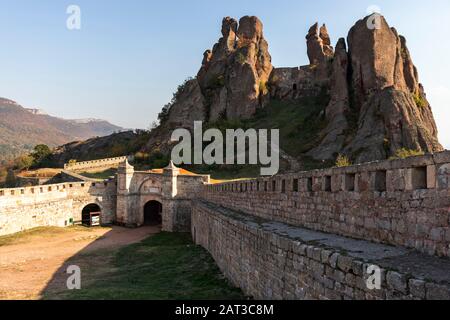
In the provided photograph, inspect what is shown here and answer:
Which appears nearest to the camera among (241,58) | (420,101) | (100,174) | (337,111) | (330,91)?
(420,101)

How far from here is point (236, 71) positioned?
168ft

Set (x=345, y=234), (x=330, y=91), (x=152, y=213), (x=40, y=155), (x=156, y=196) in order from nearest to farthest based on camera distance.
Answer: (x=345, y=234)
(x=156, y=196)
(x=152, y=213)
(x=330, y=91)
(x=40, y=155)

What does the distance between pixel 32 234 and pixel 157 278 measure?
16069mm

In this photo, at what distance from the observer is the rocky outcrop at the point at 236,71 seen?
50.8m

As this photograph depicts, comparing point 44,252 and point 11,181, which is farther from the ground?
point 11,181

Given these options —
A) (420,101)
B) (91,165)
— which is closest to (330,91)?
(420,101)

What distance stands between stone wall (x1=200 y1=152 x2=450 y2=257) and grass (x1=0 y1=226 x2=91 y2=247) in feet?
64.4

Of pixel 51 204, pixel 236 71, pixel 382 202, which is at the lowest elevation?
pixel 51 204

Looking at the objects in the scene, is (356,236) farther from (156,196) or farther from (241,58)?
(241,58)

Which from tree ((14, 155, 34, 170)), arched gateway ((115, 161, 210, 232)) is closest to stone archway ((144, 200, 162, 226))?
arched gateway ((115, 161, 210, 232))

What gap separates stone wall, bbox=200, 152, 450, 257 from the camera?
189 inches

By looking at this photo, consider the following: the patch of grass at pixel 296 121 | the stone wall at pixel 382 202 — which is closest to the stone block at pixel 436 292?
the stone wall at pixel 382 202

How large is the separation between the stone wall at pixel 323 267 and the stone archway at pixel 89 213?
23.4m

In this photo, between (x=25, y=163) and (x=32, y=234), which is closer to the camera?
(x=32, y=234)
